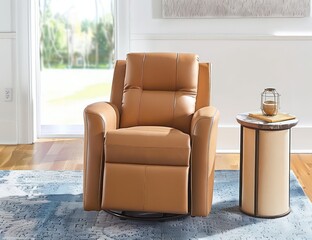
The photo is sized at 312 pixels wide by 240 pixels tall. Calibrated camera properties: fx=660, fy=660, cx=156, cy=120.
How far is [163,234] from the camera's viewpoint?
132 inches

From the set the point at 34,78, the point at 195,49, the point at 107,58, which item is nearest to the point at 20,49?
the point at 34,78

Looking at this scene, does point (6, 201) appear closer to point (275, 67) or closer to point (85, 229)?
point (85, 229)

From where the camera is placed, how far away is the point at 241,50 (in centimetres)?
518

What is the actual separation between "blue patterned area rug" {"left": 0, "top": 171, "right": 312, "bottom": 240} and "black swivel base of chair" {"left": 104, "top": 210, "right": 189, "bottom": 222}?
3 centimetres

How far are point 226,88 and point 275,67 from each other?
42 centimetres

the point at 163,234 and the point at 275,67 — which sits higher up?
the point at 275,67

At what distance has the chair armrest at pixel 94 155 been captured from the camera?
11.5ft

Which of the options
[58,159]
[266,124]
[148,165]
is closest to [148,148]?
[148,165]

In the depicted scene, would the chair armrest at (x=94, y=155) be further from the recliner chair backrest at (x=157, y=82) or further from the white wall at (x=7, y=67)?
the white wall at (x=7, y=67)

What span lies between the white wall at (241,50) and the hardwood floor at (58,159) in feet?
1.15

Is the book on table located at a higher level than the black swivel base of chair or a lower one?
higher

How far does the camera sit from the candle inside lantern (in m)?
3.64

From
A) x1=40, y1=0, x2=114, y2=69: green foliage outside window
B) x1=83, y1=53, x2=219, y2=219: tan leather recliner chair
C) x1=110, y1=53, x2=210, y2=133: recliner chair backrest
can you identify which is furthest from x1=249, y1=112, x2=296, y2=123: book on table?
x1=40, y1=0, x2=114, y2=69: green foliage outside window

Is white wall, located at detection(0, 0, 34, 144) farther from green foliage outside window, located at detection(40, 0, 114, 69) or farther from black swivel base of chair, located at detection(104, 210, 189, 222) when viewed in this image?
black swivel base of chair, located at detection(104, 210, 189, 222)
